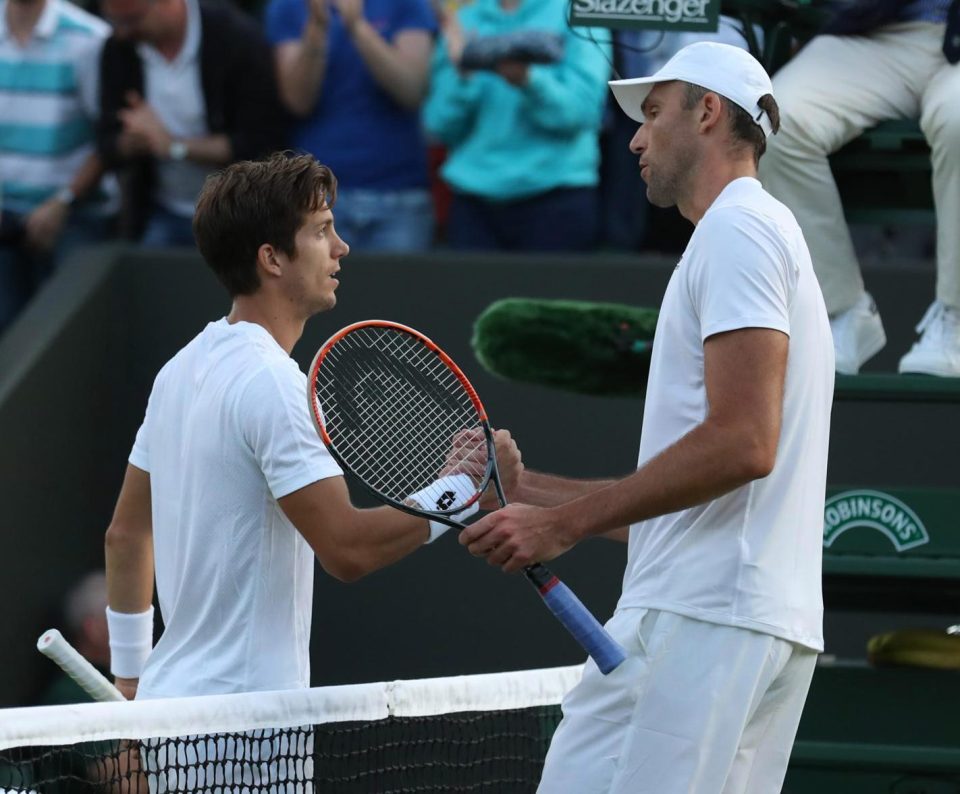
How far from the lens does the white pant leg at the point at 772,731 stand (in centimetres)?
312

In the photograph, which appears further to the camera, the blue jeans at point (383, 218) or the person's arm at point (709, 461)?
the blue jeans at point (383, 218)

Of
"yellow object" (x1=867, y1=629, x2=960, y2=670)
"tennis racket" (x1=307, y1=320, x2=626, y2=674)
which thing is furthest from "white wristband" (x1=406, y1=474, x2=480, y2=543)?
"yellow object" (x1=867, y1=629, x2=960, y2=670)

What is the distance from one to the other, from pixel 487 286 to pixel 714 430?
3633mm

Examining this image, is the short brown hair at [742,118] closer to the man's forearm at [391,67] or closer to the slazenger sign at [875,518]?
the slazenger sign at [875,518]

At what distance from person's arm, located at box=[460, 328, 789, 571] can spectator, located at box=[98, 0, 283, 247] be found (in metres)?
3.88

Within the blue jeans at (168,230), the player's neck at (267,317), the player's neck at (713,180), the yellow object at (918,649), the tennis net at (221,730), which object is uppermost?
→ the player's neck at (713,180)

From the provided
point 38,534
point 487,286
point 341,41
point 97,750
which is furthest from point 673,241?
point 97,750

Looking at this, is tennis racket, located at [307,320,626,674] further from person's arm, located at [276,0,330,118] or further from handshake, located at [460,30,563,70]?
person's arm, located at [276,0,330,118]

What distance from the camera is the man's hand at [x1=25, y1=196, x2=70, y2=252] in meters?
6.73

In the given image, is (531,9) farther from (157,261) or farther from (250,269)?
(250,269)

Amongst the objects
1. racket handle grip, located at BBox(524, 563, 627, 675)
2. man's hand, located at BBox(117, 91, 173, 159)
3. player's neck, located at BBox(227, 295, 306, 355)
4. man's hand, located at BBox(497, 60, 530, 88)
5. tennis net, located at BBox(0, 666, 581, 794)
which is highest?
player's neck, located at BBox(227, 295, 306, 355)

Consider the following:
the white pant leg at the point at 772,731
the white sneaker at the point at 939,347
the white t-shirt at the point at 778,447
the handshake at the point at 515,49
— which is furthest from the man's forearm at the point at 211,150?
the white pant leg at the point at 772,731

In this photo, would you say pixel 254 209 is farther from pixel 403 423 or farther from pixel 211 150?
pixel 211 150

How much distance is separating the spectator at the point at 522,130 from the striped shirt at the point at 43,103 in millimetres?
1388
